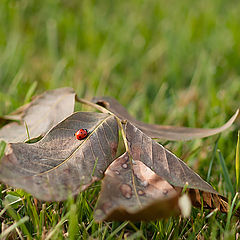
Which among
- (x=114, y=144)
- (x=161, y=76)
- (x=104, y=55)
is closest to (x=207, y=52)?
(x=161, y=76)

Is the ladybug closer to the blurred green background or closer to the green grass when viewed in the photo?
the green grass

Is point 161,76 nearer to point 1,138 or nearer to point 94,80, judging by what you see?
point 94,80

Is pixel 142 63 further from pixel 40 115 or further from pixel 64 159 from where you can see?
pixel 64 159

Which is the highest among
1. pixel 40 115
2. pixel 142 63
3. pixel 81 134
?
pixel 81 134

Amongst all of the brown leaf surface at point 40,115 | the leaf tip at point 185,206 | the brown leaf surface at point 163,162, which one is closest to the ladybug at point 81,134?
the brown leaf surface at point 163,162

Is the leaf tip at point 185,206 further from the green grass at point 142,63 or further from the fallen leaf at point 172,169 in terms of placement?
the green grass at point 142,63

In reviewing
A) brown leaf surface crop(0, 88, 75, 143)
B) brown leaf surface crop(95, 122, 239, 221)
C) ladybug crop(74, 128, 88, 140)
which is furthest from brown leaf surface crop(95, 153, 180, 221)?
brown leaf surface crop(0, 88, 75, 143)

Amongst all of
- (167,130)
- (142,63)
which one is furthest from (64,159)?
(142,63)
